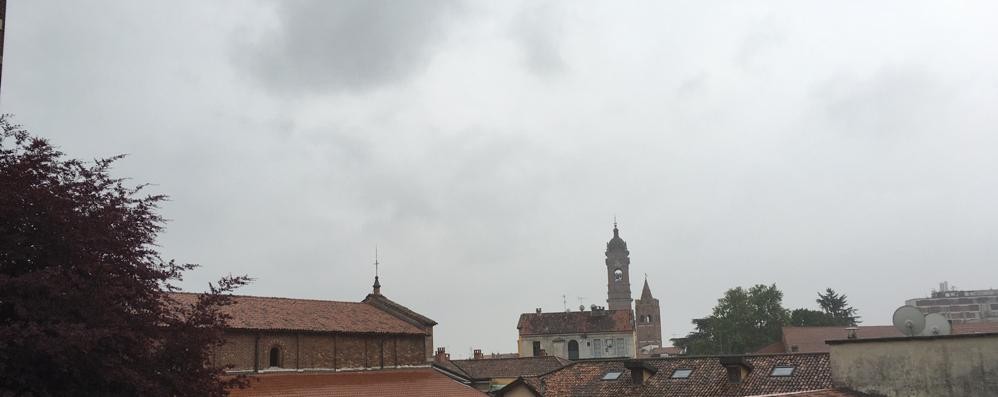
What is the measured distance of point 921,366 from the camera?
21500mm

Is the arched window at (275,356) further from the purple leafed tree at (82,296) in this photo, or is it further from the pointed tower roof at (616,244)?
the pointed tower roof at (616,244)

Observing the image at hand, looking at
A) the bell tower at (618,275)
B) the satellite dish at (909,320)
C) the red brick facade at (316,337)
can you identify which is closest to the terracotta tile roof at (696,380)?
the satellite dish at (909,320)

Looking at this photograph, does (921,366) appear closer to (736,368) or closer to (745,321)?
(736,368)

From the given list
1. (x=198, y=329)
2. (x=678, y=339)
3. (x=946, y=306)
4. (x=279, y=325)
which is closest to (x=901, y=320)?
(x=198, y=329)

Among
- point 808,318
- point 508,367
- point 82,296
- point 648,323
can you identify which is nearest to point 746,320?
point 808,318

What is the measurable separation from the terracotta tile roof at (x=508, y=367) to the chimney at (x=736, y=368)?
A: 30.3 metres

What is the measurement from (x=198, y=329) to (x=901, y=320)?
798 inches

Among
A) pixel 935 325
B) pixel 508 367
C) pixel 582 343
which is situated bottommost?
pixel 508 367

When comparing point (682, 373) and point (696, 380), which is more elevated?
point (682, 373)

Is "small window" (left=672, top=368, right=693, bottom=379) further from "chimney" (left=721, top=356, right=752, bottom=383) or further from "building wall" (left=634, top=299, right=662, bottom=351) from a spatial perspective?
"building wall" (left=634, top=299, right=662, bottom=351)

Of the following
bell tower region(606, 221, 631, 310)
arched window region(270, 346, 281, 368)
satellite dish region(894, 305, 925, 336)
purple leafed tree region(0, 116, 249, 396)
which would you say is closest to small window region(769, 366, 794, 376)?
satellite dish region(894, 305, 925, 336)

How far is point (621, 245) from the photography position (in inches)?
5212

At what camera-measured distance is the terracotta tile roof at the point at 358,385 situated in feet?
108

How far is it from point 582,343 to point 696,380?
167 ft
